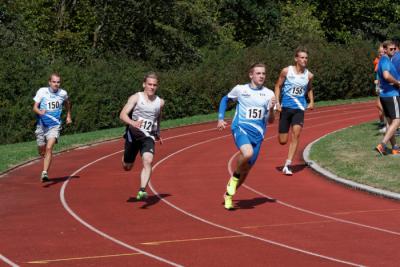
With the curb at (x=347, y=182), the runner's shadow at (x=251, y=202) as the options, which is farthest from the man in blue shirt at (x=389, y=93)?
the runner's shadow at (x=251, y=202)

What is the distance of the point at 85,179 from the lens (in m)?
15.1

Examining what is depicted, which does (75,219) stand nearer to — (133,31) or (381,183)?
(381,183)

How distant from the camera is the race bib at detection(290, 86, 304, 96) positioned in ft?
47.5

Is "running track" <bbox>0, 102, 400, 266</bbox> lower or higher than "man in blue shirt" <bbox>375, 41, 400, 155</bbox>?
lower

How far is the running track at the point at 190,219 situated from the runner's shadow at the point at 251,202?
0.02 metres

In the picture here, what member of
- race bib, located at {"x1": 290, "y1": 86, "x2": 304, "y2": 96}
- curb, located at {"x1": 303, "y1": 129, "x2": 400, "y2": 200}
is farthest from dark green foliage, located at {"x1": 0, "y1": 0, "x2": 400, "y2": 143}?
race bib, located at {"x1": 290, "y1": 86, "x2": 304, "y2": 96}

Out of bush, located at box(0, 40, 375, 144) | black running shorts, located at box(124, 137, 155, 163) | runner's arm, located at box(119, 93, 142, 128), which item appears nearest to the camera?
runner's arm, located at box(119, 93, 142, 128)

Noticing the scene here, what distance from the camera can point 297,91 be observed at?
1449 centimetres

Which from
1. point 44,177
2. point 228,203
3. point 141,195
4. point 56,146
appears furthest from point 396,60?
point 56,146

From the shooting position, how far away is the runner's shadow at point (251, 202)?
37.8 feet

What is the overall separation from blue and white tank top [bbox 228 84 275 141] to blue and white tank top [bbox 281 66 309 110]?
11.0 ft

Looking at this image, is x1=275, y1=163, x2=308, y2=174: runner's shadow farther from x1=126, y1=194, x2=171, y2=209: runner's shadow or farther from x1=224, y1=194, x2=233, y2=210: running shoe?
x1=224, y1=194, x2=233, y2=210: running shoe

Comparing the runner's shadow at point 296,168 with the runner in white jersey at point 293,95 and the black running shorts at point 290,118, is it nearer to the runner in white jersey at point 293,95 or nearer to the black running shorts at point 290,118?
the runner in white jersey at point 293,95

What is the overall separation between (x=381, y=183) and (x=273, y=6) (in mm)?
41924
